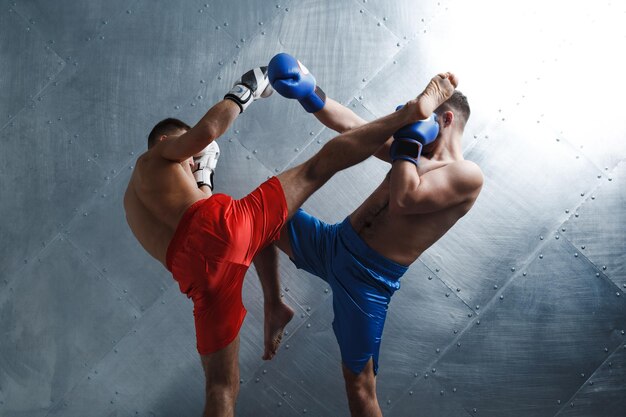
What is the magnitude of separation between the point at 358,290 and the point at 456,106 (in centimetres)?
93

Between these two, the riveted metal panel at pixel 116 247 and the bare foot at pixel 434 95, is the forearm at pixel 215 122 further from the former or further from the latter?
the riveted metal panel at pixel 116 247

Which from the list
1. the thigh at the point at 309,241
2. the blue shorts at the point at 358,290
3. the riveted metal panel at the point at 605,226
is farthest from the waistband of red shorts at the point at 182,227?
the riveted metal panel at the point at 605,226

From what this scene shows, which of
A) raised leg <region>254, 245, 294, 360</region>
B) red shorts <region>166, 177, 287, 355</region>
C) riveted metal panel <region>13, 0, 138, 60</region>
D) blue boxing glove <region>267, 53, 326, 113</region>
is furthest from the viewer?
riveted metal panel <region>13, 0, 138, 60</region>

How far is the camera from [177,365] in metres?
3.82

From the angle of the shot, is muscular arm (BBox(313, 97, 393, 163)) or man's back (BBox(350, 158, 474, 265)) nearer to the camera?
man's back (BBox(350, 158, 474, 265))

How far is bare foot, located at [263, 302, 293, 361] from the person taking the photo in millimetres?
3666

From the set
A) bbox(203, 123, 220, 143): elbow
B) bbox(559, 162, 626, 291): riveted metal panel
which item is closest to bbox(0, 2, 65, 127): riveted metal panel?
bbox(203, 123, 220, 143): elbow

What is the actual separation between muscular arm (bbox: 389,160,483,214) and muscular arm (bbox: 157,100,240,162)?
74 cm

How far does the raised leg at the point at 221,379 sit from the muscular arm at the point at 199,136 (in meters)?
0.83

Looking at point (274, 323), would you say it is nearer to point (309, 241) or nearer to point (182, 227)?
point (309, 241)

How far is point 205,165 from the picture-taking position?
11.5ft

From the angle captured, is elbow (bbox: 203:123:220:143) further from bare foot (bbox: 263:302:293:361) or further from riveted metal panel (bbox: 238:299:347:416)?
riveted metal panel (bbox: 238:299:347:416)

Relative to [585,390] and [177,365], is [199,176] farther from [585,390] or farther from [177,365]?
[585,390]

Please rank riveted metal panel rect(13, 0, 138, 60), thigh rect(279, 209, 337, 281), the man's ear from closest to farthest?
the man's ear, thigh rect(279, 209, 337, 281), riveted metal panel rect(13, 0, 138, 60)
